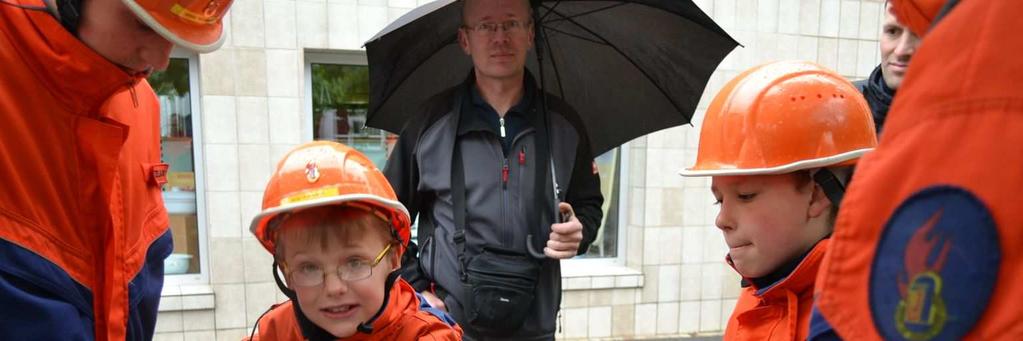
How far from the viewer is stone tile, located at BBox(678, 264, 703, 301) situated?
5270 mm

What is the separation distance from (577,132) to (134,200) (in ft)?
4.88

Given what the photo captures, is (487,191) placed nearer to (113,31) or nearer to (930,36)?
(113,31)

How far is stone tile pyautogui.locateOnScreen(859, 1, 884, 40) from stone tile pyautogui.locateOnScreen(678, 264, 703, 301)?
259cm

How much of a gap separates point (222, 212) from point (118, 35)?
10.9ft

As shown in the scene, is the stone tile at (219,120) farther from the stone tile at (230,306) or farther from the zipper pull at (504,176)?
the zipper pull at (504,176)

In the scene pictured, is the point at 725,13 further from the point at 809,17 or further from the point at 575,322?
the point at 575,322

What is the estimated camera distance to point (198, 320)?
438 centimetres

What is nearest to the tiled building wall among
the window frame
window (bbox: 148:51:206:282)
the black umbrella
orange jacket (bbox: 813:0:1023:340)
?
the window frame

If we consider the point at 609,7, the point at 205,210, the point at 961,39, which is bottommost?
the point at 205,210

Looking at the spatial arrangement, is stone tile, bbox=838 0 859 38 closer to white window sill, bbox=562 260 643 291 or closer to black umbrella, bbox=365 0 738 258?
white window sill, bbox=562 260 643 291

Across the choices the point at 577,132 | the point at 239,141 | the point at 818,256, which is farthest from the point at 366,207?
the point at 239,141

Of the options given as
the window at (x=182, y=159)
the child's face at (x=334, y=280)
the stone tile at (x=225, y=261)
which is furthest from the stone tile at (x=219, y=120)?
the child's face at (x=334, y=280)

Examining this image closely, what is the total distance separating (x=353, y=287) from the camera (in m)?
1.59

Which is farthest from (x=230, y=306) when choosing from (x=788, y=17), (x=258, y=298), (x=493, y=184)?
(x=788, y=17)
